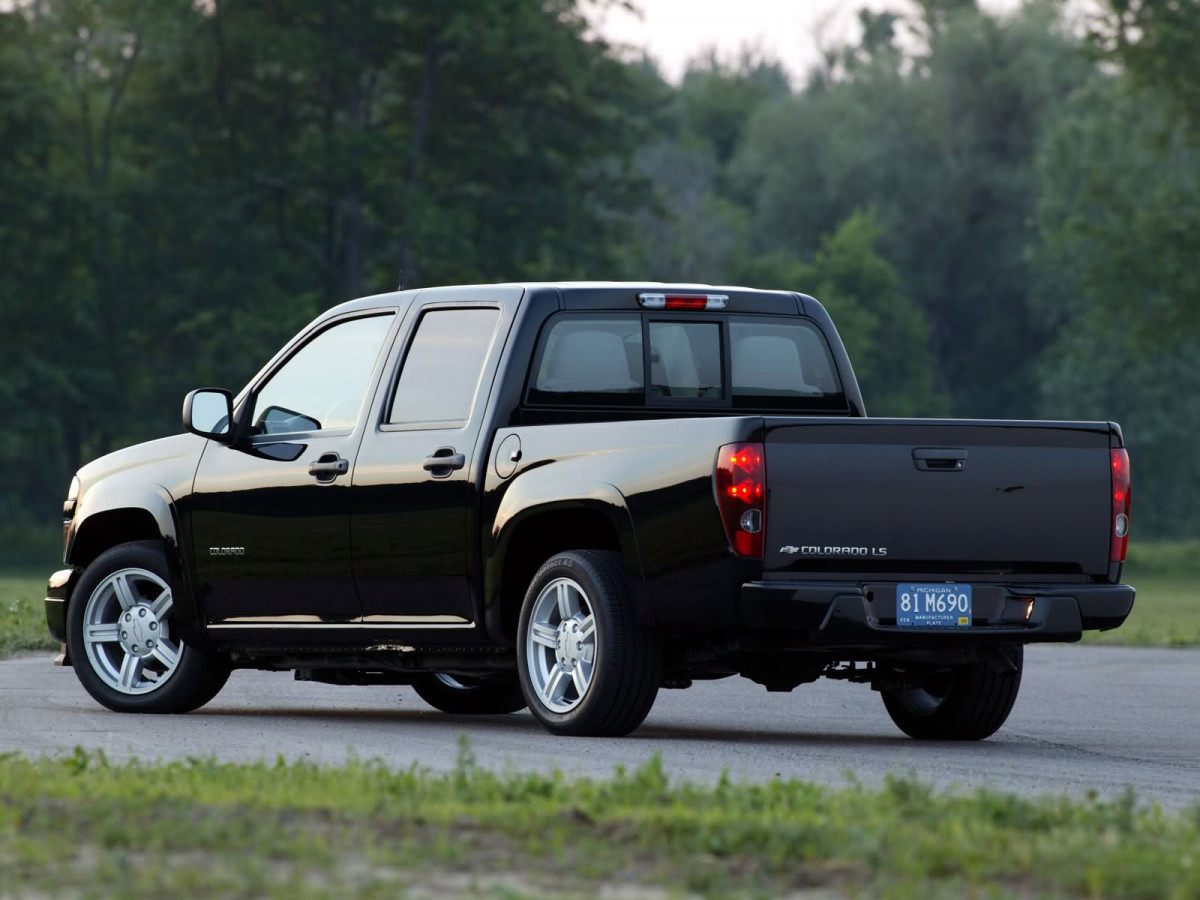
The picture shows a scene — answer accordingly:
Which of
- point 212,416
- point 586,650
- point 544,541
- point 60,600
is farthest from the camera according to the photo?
point 60,600

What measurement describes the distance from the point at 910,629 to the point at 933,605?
0.15 meters

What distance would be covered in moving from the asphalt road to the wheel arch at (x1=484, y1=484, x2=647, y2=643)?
23.5 inches

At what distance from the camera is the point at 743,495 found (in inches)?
384

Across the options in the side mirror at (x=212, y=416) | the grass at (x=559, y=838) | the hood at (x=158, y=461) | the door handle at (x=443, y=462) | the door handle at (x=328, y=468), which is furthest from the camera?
the hood at (x=158, y=461)

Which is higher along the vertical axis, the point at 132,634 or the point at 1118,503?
the point at 1118,503

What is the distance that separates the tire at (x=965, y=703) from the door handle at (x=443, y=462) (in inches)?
92.6

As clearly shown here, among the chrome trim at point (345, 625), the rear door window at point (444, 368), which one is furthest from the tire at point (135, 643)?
the rear door window at point (444, 368)

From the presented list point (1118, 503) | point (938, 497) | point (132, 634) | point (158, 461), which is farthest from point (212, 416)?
point (1118, 503)

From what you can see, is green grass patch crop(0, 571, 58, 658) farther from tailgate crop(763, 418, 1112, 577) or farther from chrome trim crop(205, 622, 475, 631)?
tailgate crop(763, 418, 1112, 577)

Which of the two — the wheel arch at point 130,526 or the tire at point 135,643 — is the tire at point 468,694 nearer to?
the tire at point 135,643

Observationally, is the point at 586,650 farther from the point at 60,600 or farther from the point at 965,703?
the point at 60,600

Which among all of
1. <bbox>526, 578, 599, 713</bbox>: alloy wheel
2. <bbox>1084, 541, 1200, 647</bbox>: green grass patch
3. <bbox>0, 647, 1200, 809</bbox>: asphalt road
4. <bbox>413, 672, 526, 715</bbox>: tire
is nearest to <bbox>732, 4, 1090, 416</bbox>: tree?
<bbox>1084, 541, 1200, 647</bbox>: green grass patch

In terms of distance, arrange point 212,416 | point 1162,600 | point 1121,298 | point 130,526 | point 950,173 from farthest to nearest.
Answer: point 950,173 < point 1121,298 < point 1162,600 < point 130,526 < point 212,416

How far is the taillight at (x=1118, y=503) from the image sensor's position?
1049 cm
